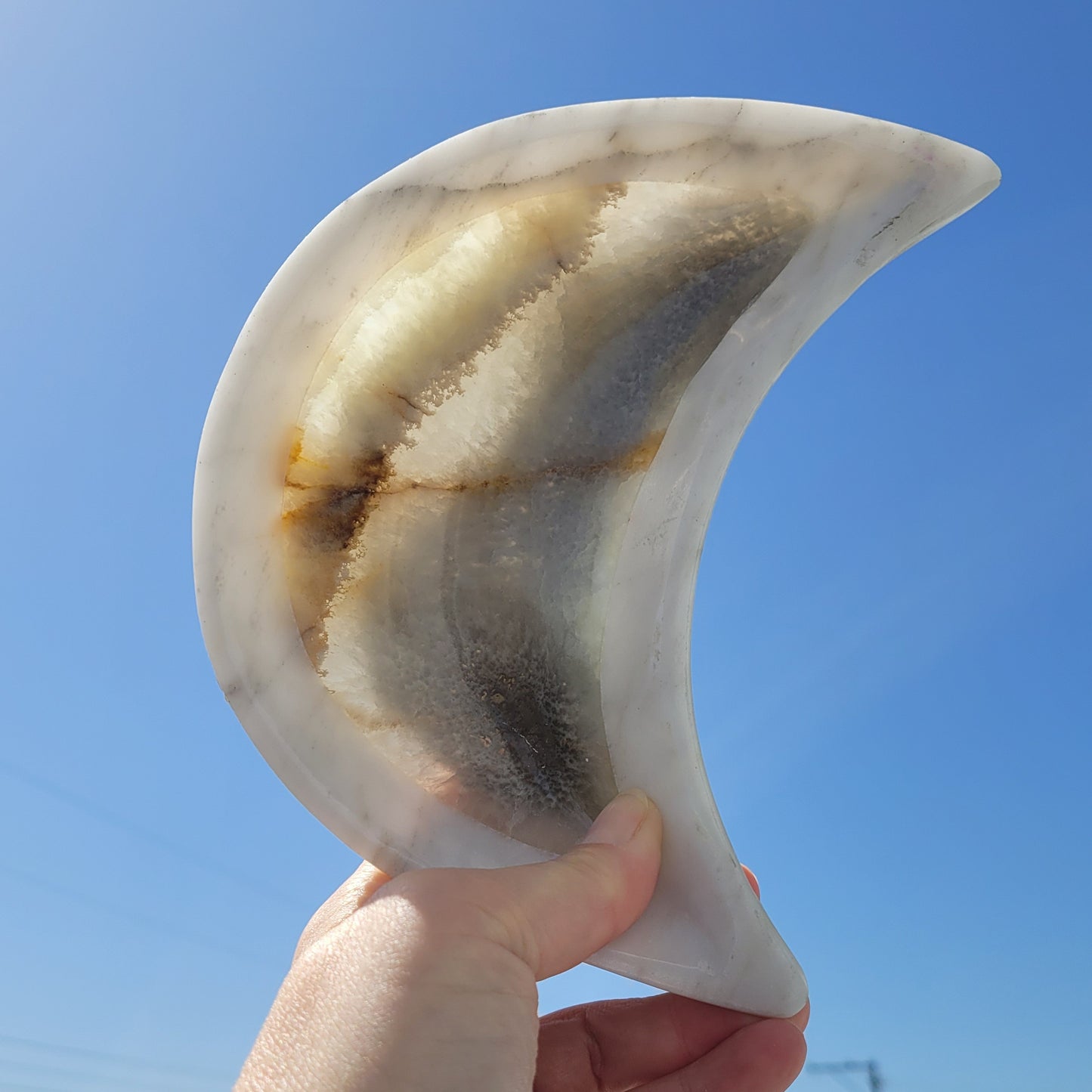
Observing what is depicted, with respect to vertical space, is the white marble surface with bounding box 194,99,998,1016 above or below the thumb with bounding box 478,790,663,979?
above

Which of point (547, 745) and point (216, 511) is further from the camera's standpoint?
point (547, 745)

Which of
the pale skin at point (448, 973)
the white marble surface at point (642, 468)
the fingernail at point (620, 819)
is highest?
the white marble surface at point (642, 468)

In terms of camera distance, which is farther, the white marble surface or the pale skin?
the white marble surface

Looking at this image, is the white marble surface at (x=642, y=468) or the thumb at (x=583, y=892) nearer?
the thumb at (x=583, y=892)

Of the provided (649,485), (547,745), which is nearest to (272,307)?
(649,485)

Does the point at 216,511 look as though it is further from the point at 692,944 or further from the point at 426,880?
the point at 692,944

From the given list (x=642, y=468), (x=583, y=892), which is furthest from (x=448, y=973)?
(x=642, y=468)

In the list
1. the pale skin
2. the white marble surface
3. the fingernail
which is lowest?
the pale skin
